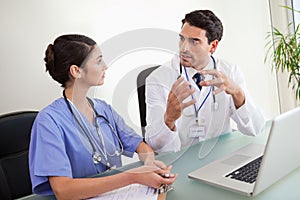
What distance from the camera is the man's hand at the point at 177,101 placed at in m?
0.91

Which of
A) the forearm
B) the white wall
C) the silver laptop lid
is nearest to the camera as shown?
the silver laptop lid

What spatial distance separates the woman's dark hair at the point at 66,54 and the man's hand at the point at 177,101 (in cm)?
28

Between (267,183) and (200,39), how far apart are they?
0.61m

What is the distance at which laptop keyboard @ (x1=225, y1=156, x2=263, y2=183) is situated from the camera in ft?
2.86

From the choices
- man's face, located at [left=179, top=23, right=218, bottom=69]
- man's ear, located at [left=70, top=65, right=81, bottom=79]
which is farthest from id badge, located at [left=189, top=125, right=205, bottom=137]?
man's ear, located at [left=70, top=65, right=81, bottom=79]

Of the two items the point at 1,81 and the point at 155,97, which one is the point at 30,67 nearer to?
the point at 1,81

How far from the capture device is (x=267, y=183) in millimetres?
808

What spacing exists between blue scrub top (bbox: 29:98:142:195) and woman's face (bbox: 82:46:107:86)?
0.16 meters

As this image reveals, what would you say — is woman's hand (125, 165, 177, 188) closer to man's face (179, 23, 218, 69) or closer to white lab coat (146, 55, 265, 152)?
white lab coat (146, 55, 265, 152)

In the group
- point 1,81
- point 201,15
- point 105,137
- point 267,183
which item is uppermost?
point 201,15

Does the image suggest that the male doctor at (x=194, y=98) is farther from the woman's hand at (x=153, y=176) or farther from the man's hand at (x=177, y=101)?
the woman's hand at (x=153, y=176)

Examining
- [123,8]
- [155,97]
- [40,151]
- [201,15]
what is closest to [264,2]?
[123,8]

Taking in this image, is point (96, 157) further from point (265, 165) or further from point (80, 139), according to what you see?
point (265, 165)

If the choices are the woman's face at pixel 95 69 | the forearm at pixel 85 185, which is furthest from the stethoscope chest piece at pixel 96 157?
the woman's face at pixel 95 69
